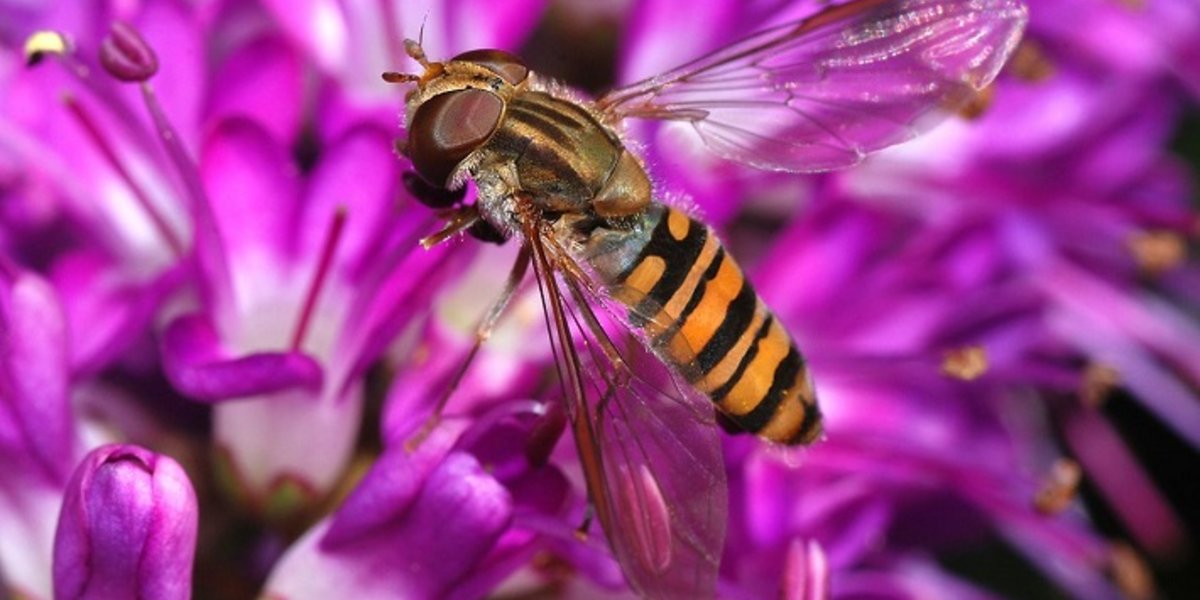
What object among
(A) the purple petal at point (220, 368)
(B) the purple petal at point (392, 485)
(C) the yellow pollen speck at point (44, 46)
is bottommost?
Result: (B) the purple petal at point (392, 485)

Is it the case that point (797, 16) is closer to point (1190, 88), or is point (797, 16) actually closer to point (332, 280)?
point (332, 280)

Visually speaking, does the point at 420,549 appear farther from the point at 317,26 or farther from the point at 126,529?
the point at 317,26

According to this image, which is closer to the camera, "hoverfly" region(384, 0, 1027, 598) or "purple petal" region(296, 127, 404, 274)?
"hoverfly" region(384, 0, 1027, 598)

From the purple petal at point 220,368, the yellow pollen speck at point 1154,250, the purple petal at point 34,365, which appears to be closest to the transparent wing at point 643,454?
the purple petal at point 220,368

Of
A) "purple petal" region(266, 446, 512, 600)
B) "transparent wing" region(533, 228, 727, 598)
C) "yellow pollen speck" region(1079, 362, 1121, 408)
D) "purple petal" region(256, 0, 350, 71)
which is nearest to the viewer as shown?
"transparent wing" region(533, 228, 727, 598)

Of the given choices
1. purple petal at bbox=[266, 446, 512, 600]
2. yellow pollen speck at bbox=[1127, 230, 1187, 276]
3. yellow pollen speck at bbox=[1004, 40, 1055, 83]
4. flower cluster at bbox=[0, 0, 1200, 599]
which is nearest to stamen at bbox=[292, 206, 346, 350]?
flower cluster at bbox=[0, 0, 1200, 599]

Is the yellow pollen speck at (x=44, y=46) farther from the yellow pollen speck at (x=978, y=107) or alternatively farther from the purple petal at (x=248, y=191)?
the yellow pollen speck at (x=978, y=107)

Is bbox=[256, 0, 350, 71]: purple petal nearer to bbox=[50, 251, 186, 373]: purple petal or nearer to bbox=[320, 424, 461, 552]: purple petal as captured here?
bbox=[50, 251, 186, 373]: purple petal
